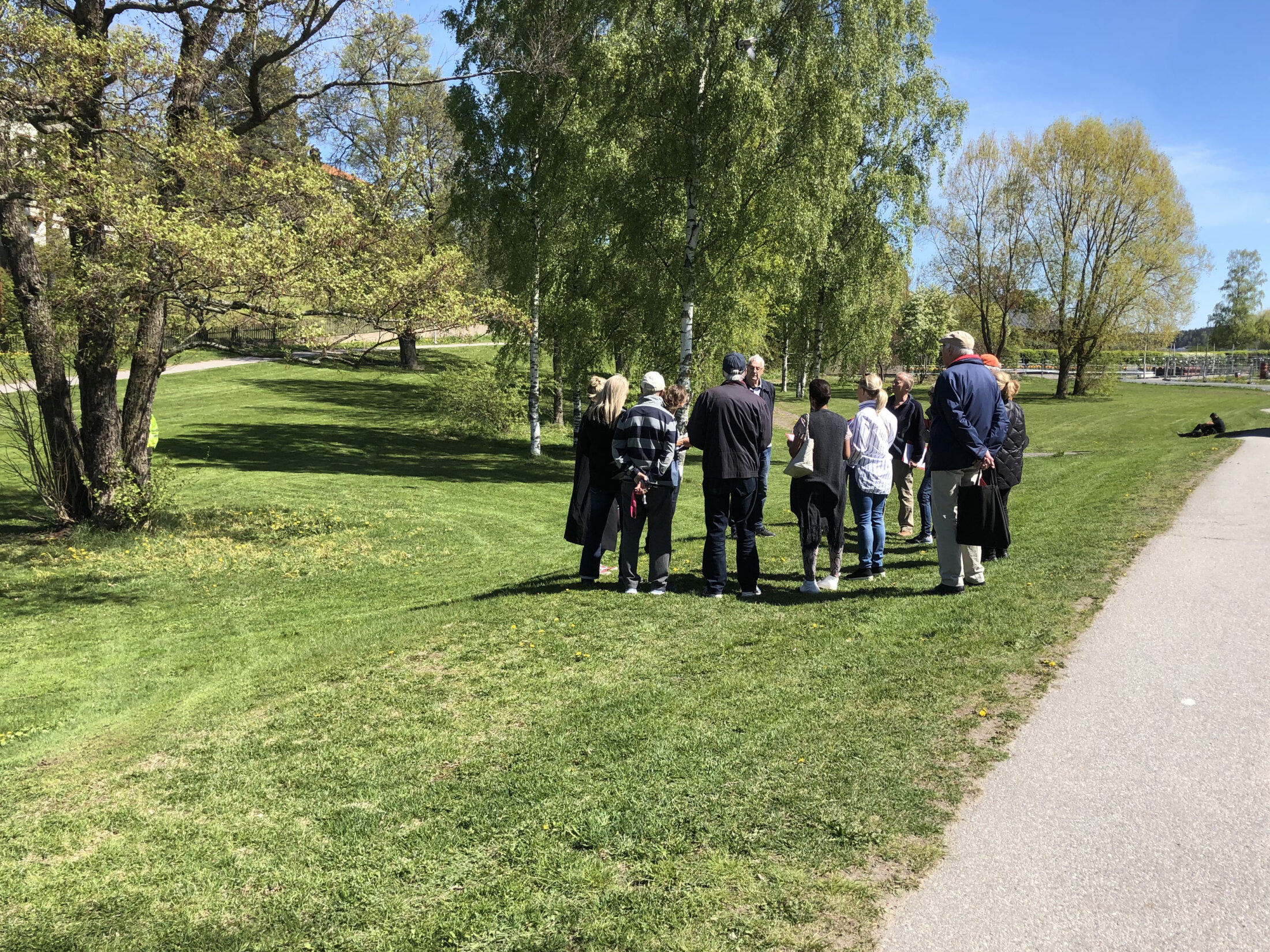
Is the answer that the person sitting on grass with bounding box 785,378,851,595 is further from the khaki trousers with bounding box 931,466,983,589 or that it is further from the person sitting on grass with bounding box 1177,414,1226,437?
the person sitting on grass with bounding box 1177,414,1226,437

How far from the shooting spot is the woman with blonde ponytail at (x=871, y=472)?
26.5 feet

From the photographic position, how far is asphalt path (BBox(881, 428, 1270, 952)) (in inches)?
119

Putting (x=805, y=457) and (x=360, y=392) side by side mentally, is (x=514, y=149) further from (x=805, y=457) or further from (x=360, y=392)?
(x=360, y=392)

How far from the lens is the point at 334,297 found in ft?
35.0

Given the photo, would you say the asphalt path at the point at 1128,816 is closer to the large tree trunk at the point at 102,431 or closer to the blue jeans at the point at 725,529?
the blue jeans at the point at 725,529

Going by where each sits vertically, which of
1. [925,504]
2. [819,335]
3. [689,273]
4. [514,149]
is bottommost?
[925,504]

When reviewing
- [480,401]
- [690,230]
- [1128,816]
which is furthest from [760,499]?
[480,401]

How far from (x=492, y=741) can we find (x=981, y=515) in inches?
162

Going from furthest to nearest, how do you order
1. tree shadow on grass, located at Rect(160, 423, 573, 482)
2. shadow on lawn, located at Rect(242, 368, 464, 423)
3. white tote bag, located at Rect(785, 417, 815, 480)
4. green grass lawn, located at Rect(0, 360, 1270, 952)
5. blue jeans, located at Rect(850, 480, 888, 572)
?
shadow on lawn, located at Rect(242, 368, 464, 423) → tree shadow on grass, located at Rect(160, 423, 573, 482) → blue jeans, located at Rect(850, 480, 888, 572) → white tote bag, located at Rect(785, 417, 815, 480) → green grass lawn, located at Rect(0, 360, 1270, 952)

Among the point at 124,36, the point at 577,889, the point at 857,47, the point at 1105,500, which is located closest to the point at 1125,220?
the point at 857,47

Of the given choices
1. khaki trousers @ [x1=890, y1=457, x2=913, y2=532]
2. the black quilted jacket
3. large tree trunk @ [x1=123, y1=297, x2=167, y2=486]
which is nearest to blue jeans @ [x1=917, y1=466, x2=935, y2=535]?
khaki trousers @ [x1=890, y1=457, x2=913, y2=532]

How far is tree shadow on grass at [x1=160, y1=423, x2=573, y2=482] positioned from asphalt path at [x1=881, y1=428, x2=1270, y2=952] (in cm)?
1432

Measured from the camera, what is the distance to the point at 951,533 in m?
7.04

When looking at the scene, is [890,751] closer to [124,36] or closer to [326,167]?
[326,167]
